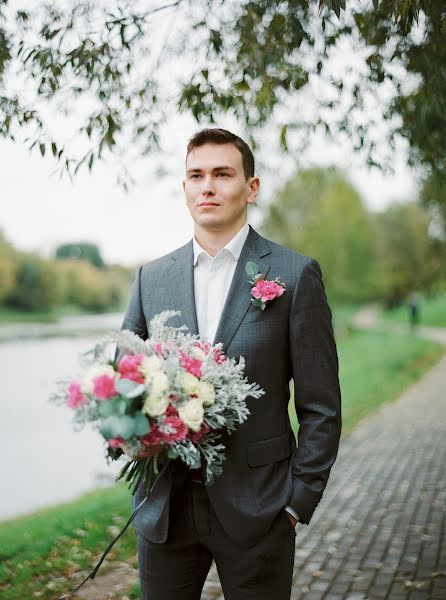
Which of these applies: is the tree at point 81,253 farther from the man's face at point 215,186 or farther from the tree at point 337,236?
the man's face at point 215,186

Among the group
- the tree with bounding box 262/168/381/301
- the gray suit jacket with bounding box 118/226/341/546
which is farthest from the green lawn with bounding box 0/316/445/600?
the tree with bounding box 262/168/381/301

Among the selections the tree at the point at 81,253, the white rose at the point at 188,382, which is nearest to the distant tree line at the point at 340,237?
the white rose at the point at 188,382

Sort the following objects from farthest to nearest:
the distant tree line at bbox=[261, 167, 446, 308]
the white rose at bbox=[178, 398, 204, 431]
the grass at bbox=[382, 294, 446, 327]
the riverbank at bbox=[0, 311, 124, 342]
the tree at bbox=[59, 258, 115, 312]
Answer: the grass at bbox=[382, 294, 446, 327], the tree at bbox=[59, 258, 115, 312], the riverbank at bbox=[0, 311, 124, 342], the distant tree line at bbox=[261, 167, 446, 308], the white rose at bbox=[178, 398, 204, 431]

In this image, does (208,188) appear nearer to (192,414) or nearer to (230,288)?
(230,288)

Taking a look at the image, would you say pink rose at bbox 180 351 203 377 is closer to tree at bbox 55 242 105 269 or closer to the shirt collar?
the shirt collar

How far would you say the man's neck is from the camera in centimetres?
258

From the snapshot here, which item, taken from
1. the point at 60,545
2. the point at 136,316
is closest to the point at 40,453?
the point at 60,545

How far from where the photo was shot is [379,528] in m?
6.10

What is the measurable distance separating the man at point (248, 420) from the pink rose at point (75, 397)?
591mm

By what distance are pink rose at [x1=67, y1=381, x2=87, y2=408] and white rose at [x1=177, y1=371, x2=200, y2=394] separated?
29cm

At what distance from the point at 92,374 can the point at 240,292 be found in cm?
75

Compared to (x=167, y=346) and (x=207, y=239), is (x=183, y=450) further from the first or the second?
(x=207, y=239)

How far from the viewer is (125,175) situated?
518 centimetres

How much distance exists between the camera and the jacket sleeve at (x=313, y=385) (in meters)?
2.41
